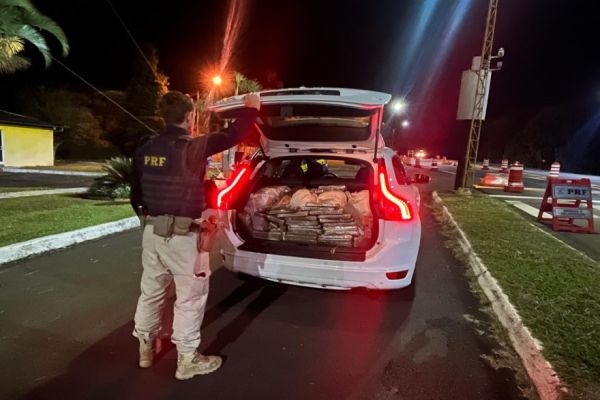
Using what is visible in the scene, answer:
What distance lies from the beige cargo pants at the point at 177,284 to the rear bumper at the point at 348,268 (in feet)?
3.24

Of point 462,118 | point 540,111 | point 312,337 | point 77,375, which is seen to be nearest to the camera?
point 77,375

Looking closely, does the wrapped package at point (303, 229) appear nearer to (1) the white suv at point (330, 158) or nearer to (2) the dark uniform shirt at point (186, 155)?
(1) the white suv at point (330, 158)

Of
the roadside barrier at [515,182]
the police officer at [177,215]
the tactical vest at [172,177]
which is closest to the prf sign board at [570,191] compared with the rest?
the roadside barrier at [515,182]

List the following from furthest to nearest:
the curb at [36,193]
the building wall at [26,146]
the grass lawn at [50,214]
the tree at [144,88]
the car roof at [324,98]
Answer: the tree at [144,88]
the building wall at [26,146]
the curb at [36,193]
the grass lawn at [50,214]
the car roof at [324,98]

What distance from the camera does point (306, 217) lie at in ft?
14.4

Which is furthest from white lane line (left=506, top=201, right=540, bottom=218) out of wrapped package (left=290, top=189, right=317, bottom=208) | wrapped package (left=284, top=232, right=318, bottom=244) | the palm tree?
the palm tree

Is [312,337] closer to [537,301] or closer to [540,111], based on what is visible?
[537,301]

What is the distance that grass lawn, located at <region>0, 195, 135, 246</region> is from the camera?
5.66 meters

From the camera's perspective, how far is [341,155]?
421 cm

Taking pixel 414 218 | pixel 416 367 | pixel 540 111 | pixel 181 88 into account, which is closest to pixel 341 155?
pixel 414 218

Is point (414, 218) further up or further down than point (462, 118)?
further down

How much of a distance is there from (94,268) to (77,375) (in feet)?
7.62

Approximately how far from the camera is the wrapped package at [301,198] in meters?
4.64

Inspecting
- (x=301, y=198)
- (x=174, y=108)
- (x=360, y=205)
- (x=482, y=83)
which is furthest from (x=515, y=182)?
(x=174, y=108)
